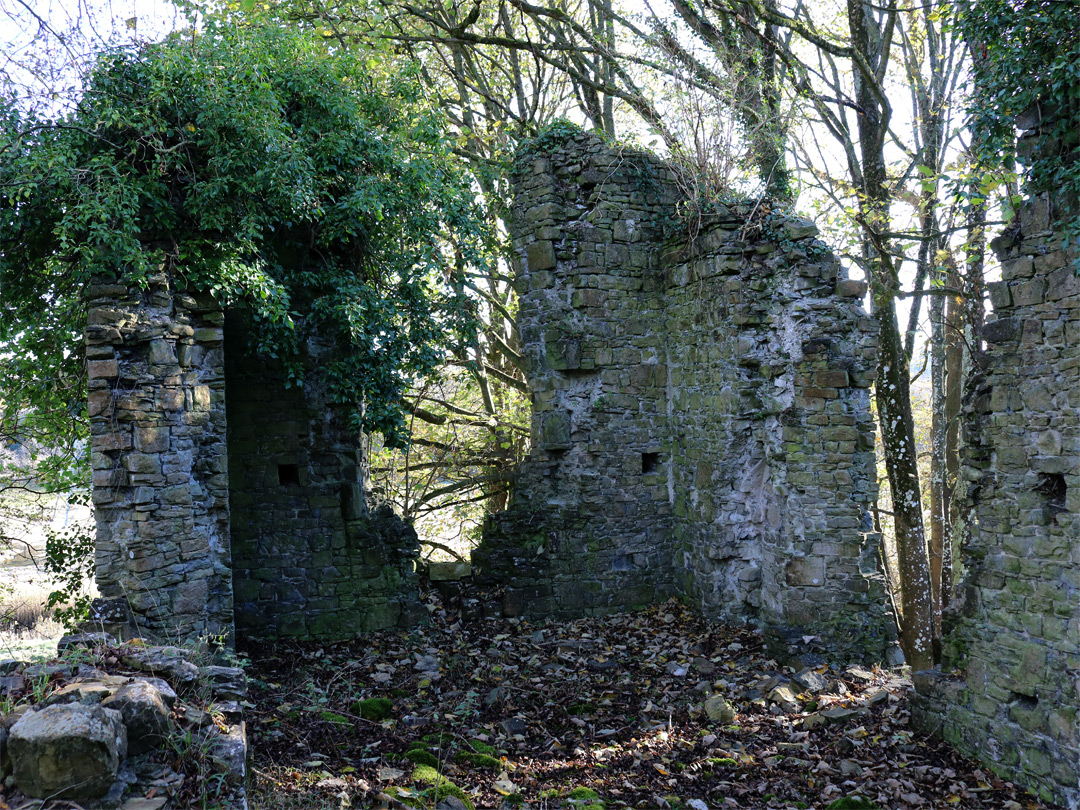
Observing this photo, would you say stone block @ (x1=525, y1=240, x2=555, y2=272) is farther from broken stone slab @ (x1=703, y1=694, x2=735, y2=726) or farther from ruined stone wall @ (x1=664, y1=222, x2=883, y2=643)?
broken stone slab @ (x1=703, y1=694, x2=735, y2=726)

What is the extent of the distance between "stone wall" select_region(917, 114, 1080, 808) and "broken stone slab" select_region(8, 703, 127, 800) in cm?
527

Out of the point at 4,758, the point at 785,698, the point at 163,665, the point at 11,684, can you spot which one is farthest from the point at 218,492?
the point at 785,698

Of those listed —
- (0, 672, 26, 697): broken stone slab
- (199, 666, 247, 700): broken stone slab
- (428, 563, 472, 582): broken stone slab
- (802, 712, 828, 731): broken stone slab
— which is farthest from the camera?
(428, 563, 472, 582): broken stone slab

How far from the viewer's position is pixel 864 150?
1055 cm

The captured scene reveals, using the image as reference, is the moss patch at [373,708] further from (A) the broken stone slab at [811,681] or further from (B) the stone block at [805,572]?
(B) the stone block at [805,572]

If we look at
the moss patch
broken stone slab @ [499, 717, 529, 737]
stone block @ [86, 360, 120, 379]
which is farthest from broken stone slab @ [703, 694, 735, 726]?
stone block @ [86, 360, 120, 379]

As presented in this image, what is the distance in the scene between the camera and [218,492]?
685 centimetres

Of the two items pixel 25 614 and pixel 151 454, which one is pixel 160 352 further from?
pixel 25 614

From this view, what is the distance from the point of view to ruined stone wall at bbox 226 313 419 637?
7957 mm

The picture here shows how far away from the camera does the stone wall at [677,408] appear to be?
7.47m

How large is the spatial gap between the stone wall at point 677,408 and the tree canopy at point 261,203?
129cm

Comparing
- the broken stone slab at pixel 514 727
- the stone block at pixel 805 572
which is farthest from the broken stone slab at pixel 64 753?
the stone block at pixel 805 572

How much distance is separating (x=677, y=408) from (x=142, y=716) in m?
6.54

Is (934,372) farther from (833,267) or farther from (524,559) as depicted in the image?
(524,559)
